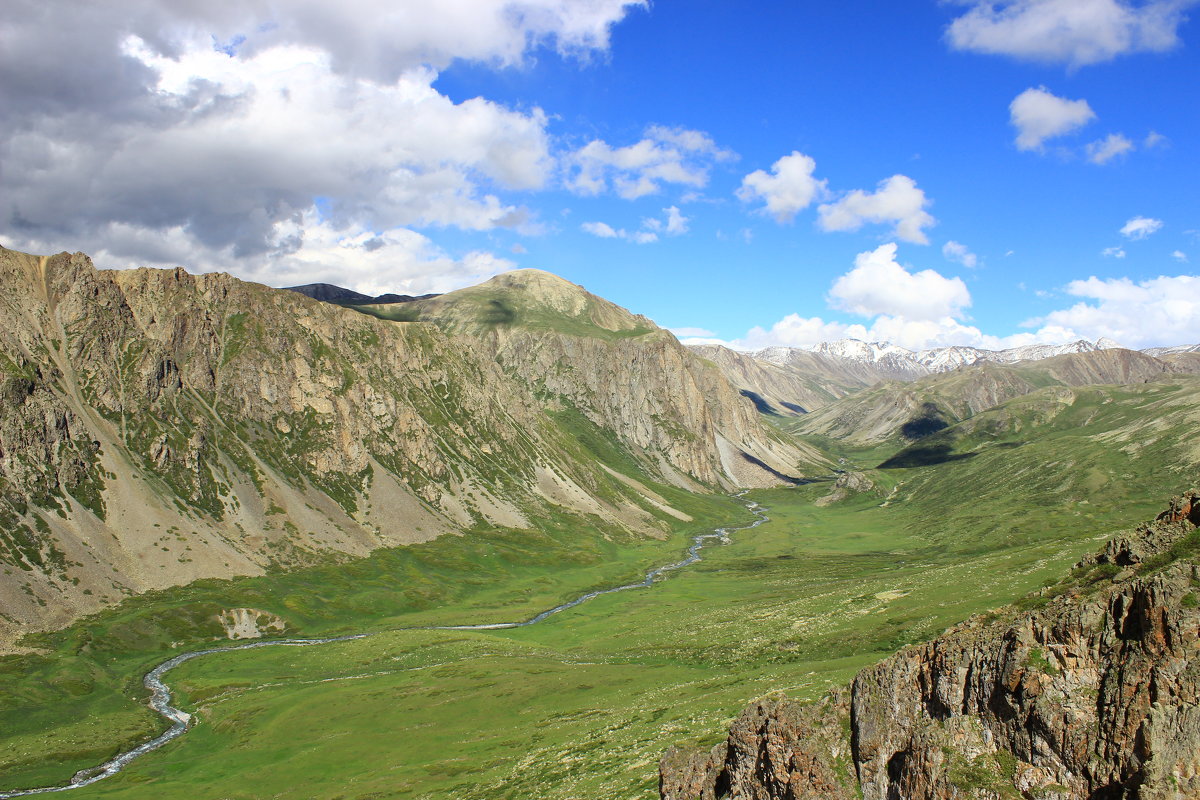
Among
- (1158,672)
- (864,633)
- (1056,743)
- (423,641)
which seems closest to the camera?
(1158,672)

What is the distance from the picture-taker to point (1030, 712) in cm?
2989

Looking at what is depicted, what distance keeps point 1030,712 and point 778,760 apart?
13.1 meters

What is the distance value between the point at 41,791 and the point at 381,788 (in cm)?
4632

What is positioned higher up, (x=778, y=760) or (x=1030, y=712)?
(x=1030, y=712)

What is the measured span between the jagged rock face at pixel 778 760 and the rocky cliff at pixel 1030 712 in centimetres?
8

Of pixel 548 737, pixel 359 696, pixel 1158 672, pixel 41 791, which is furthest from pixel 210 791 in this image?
pixel 1158 672

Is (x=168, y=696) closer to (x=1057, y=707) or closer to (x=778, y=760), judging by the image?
(x=778, y=760)

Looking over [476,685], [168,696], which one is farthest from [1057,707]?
[168,696]

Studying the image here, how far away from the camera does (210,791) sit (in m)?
78.5

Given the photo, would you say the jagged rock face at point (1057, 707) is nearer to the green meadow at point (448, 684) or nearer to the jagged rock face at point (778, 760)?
the jagged rock face at point (778, 760)

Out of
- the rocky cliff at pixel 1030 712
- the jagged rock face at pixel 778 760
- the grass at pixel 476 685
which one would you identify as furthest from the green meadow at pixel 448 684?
the rocky cliff at pixel 1030 712

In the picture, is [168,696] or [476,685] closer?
[476,685]

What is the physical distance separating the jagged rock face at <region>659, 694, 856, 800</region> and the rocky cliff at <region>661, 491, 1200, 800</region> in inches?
3.0

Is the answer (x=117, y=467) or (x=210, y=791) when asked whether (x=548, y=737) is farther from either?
(x=117, y=467)
